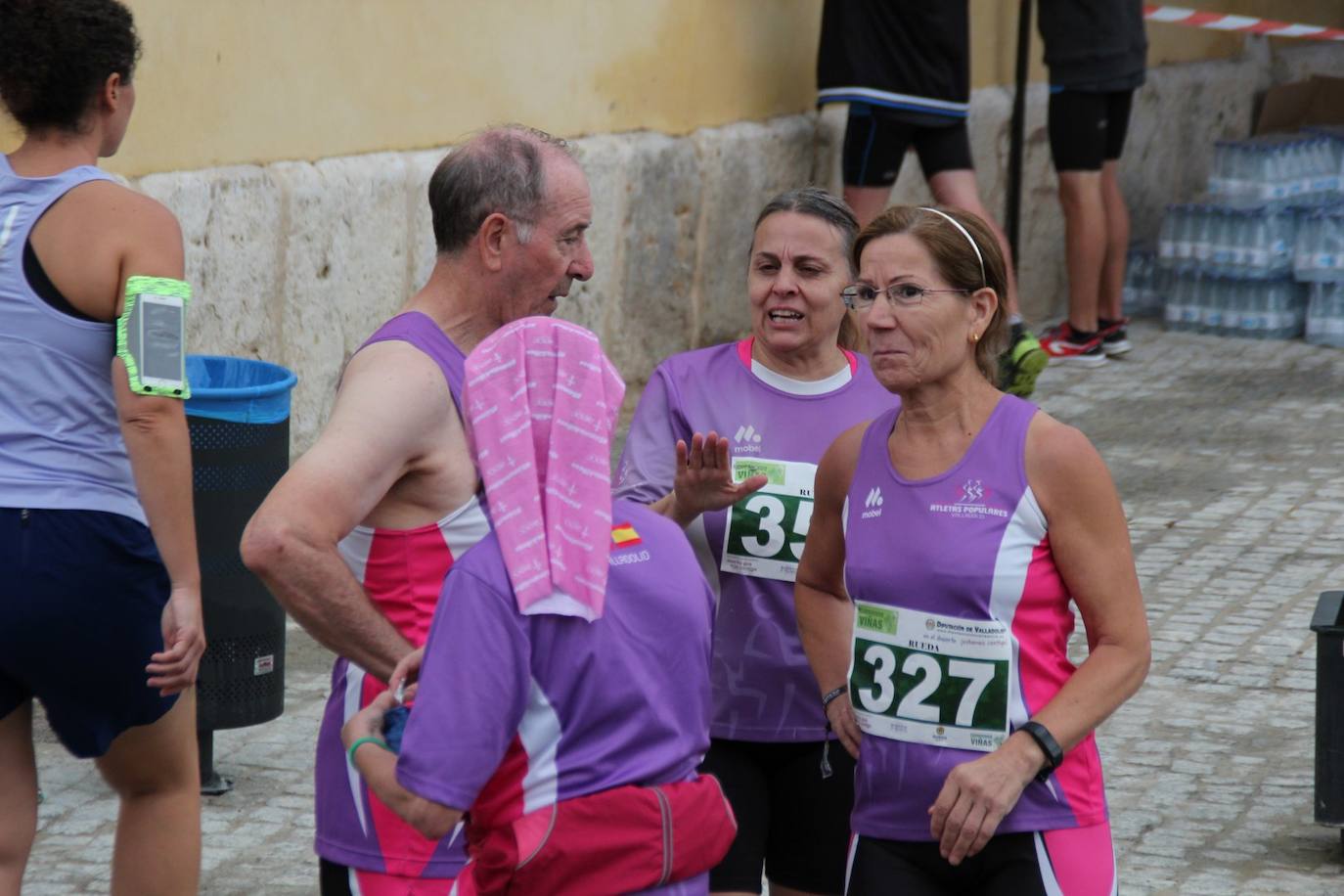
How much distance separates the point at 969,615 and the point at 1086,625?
178mm

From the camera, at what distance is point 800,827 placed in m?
3.71

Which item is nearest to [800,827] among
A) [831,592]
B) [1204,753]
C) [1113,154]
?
[831,592]

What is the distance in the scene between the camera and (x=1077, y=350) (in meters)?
10.4

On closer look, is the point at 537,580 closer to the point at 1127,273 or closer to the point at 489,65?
the point at 489,65

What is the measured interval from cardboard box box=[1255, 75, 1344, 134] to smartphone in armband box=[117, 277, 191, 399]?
10.8m

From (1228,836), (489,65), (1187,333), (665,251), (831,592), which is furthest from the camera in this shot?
(1187,333)

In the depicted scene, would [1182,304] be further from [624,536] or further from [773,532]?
[624,536]

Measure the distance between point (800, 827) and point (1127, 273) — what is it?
Result: 8612 mm

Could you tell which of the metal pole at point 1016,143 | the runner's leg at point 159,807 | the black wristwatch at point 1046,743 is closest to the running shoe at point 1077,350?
the metal pole at point 1016,143

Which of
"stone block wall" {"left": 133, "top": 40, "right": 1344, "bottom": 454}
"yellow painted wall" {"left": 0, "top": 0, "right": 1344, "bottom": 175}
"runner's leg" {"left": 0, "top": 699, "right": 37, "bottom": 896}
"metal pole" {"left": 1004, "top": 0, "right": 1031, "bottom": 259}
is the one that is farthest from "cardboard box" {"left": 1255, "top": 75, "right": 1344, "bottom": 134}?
"runner's leg" {"left": 0, "top": 699, "right": 37, "bottom": 896}

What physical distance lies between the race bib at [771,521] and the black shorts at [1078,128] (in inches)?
263

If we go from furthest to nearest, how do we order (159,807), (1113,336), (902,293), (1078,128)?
(1113,336)
(1078,128)
(159,807)
(902,293)

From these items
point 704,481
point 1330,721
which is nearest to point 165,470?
point 704,481

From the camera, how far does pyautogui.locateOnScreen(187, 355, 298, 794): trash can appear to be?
484cm
